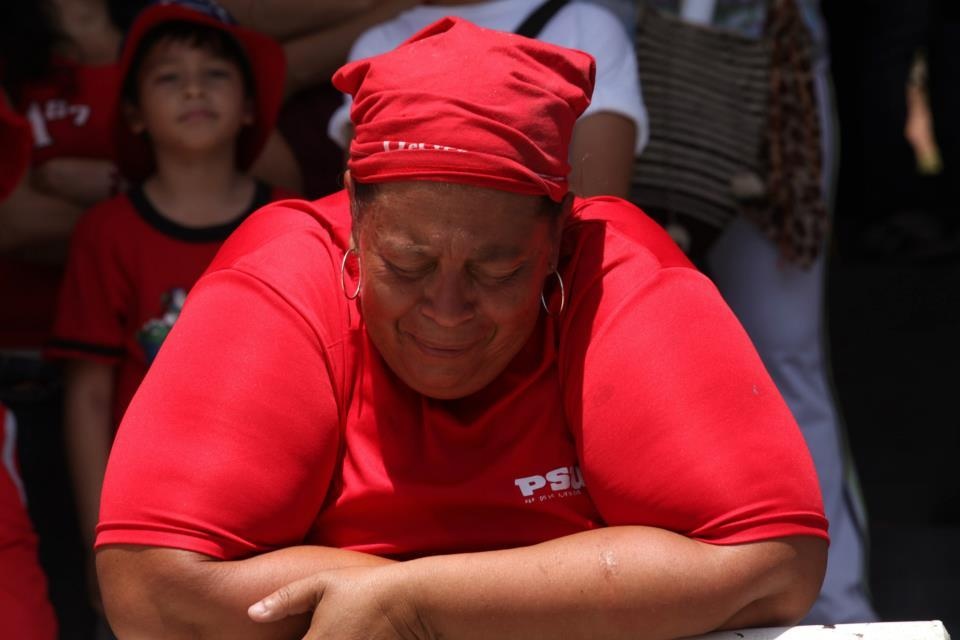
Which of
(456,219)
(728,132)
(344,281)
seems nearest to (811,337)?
(728,132)

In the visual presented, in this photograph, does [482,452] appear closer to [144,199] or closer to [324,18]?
[144,199]

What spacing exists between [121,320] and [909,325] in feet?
12.4

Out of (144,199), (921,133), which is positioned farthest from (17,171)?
(921,133)

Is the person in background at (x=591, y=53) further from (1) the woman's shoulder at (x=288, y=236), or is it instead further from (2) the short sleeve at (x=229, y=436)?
(2) the short sleeve at (x=229, y=436)

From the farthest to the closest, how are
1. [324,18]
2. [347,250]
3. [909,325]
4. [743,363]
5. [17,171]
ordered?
[909,325] → [324,18] → [17,171] → [347,250] → [743,363]

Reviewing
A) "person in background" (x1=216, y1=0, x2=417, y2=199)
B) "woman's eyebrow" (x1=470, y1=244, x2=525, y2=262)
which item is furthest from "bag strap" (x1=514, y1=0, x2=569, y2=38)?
"woman's eyebrow" (x1=470, y1=244, x2=525, y2=262)

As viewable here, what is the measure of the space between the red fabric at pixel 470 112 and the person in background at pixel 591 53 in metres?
0.73

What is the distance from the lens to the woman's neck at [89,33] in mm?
3342

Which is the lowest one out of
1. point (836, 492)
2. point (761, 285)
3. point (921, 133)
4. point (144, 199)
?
point (921, 133)

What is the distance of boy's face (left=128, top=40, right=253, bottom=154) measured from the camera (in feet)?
10.1

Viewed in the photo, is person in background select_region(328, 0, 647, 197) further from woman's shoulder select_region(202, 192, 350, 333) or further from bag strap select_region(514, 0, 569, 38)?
woman's shoulder select_region(202, 192, 350, 333)

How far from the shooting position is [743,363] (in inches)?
74.0

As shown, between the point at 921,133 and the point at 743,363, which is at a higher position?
the point at 743,363

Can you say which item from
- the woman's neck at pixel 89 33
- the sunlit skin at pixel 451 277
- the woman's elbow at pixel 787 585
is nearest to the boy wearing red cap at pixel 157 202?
the woman's neck at pixel 89 33
